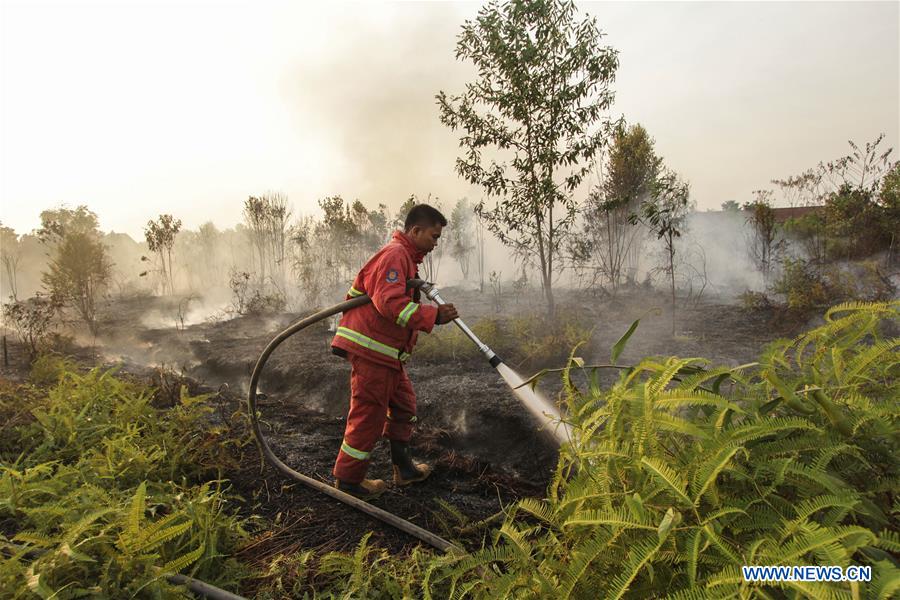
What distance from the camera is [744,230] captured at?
16.0 meters

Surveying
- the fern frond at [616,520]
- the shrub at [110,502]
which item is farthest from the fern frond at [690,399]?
the shrub at [110,502]

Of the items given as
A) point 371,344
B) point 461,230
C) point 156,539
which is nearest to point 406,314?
point 371,344

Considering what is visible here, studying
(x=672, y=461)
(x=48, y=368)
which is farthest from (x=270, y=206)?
(x=672, y=461)

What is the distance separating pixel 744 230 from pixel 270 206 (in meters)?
18.4

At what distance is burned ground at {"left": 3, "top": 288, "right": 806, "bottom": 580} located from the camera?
293 centimetres

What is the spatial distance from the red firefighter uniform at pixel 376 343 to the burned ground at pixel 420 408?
1.36 ft

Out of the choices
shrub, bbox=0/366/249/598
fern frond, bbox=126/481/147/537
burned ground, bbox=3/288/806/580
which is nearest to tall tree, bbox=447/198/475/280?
burned ground, bbox=3/288/806/580

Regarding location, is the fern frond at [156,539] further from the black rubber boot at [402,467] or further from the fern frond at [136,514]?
the black rubber boot at [402,467]

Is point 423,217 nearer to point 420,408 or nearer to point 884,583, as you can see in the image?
point 420,408

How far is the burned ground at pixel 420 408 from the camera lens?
2932mm

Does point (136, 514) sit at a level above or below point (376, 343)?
below

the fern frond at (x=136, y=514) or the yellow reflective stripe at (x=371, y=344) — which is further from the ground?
the yellow reflective stripe at (x=371, y=344)

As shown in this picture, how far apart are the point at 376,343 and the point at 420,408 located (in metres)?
2.30

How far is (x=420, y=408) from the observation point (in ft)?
17.2
